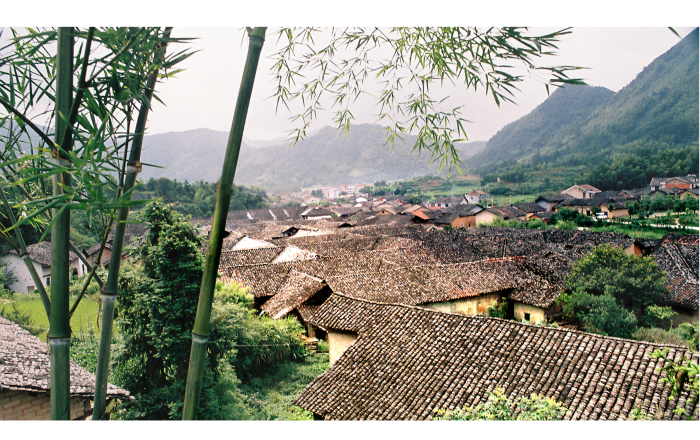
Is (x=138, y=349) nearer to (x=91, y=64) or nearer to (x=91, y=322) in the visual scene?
(x=91, y=322)

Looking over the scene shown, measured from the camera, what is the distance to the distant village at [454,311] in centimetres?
326

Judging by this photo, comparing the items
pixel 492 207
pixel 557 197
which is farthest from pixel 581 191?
pixel 492 207

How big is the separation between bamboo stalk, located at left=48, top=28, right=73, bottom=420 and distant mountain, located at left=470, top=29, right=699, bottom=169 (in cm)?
302

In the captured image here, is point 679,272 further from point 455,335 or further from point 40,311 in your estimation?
point 40,311

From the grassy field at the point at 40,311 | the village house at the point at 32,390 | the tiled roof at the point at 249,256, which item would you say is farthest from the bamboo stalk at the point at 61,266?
the tiled roof at the point at 249,256

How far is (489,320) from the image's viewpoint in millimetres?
4656

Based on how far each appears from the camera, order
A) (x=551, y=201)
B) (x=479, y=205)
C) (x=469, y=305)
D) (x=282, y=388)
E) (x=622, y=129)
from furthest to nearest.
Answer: (x=479, y=205)
(x=551, y=201)
(x=469, y=305)
(x=622, y=129)
(x=282, y=388)

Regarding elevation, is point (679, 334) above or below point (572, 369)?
below

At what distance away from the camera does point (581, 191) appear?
31.4 feet

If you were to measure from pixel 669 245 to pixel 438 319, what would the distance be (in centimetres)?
628

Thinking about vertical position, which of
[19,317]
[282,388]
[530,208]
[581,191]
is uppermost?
[581,191]

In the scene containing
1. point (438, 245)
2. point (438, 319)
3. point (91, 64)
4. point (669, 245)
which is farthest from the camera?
point (438, 245)

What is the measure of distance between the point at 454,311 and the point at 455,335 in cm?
465
